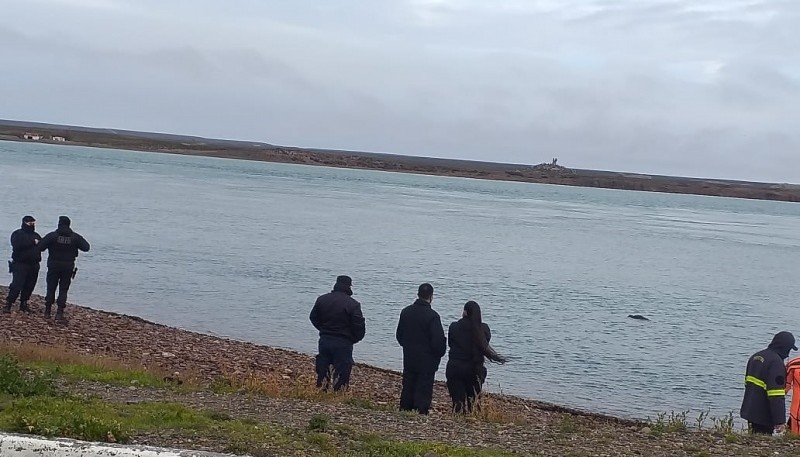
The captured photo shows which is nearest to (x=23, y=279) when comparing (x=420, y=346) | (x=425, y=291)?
(x=420, y=346)

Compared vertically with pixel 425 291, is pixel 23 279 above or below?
below

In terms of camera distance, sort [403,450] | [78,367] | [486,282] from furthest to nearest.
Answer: [486,282] < [78,367] < [403,450]

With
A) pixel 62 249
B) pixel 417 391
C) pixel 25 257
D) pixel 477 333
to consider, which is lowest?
pixel 417 391

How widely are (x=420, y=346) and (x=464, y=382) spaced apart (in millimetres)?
672

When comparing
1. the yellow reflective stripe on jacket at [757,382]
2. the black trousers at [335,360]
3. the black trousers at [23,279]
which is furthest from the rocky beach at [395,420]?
the black trousers at [23,279]

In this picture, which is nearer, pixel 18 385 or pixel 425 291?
pixel 18 385

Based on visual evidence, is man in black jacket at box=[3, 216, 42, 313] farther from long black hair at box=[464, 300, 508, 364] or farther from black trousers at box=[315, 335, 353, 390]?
long black hair at box=[464, 300, 508, 364]

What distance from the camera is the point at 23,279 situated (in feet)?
52.0

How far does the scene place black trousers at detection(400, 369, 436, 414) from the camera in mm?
10281

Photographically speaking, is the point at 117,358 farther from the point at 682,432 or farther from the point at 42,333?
the point at 682,432

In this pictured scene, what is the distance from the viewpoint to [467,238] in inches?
1949

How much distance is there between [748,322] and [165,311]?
16309 mm

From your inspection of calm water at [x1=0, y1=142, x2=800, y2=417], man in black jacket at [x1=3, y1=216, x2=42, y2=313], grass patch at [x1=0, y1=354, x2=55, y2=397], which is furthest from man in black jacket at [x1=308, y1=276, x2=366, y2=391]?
man in black jacket at [x1=3, y1=216, x2=42, y2=313]

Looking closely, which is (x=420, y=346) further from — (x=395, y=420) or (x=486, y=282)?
(x=486, y=282)
